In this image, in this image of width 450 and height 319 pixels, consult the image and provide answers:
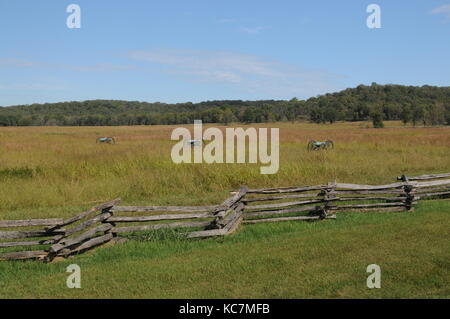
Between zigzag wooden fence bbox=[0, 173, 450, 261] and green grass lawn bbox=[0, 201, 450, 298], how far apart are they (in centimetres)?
25

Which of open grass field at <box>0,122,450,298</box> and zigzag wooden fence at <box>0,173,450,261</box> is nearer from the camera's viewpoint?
open grass field at <box>0,122,450,298</box>

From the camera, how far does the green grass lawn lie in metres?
5.34

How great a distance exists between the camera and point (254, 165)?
16.5 meters

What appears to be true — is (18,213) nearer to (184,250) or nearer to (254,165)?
(184,250)

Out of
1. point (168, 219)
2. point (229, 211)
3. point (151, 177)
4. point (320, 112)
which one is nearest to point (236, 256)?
point (168, 219)

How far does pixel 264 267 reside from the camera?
620cm

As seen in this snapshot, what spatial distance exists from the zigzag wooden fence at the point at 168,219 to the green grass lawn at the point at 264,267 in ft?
0.81

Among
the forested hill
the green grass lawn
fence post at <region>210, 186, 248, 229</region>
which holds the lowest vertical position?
the green grass lawn

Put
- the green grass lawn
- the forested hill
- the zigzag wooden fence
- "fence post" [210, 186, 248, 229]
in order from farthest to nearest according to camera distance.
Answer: the forested hill
"fence post" [210, 186, 248, 229]
the zigzag wooden fence
the green grass lawn

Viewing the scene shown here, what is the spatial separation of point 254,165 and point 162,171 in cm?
352

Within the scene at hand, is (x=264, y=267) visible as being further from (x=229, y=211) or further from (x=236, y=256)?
(x=229, y=211)

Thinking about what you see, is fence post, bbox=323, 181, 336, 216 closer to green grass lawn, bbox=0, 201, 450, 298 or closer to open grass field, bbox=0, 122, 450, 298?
open grass field, bbox=0, 122, 450, 298

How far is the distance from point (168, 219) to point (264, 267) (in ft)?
9.61

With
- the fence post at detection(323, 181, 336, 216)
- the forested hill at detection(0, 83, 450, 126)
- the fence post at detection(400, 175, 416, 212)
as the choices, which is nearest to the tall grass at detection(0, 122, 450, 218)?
the fence post at detection(323, 181, 336, 216)
